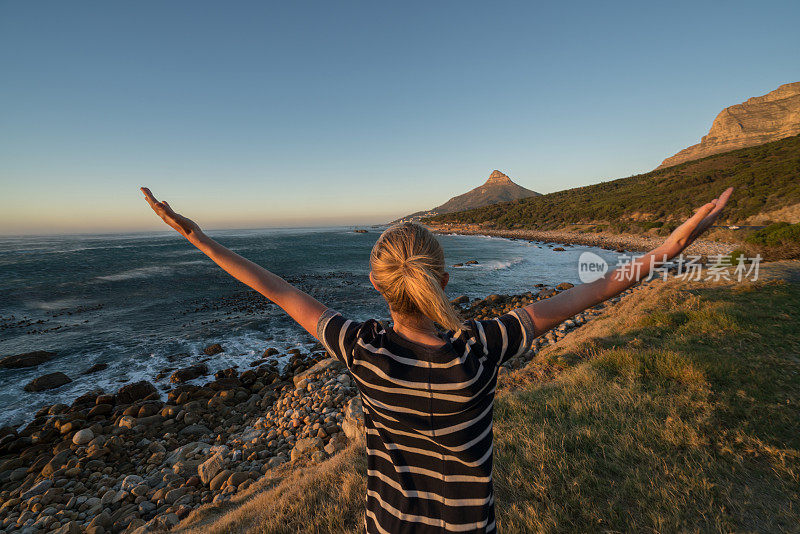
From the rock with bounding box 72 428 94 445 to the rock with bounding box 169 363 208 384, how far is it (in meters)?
2.76

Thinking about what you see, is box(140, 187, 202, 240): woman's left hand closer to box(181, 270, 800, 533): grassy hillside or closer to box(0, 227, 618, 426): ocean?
box(181, 270, 800, 533): grassy hillside

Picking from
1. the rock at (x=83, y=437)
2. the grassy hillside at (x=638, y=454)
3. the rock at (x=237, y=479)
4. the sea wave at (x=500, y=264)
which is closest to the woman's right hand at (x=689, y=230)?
the grassy hillside at (x=638, y=454)

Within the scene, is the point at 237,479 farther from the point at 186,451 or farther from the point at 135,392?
the point at 135,392

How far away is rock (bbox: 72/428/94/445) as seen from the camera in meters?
7.07

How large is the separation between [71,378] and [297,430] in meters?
9.86

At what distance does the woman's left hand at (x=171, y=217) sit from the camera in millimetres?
1589

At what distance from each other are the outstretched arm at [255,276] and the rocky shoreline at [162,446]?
4.69 metres

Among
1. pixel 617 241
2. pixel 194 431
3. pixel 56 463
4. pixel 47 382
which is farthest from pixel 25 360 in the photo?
pixel 617 241

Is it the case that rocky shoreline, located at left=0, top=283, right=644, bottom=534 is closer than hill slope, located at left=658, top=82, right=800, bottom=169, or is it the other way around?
rocky shoreline, located at left=0, top=283, right=644, bottom=534

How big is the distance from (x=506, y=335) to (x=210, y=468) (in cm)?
722

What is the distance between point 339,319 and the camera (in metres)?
1.34

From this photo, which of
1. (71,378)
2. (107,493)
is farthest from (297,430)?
(71,378)

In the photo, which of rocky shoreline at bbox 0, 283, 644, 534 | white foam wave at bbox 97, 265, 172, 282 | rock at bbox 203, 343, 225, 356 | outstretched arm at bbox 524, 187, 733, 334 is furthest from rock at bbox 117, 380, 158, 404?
white foam wave at bbox 97, 265, 172, 282

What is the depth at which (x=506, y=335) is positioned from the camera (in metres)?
1.23
